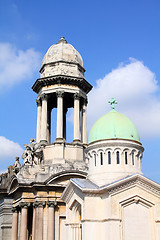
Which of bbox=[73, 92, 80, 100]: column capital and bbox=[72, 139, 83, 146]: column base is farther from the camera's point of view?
bbox=[73, 92, 80, 100]: column capital

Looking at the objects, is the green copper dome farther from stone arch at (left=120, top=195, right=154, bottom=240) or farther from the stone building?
stone arch at (left=120, top=195, right=154, bottom=240)

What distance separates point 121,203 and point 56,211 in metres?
13.4

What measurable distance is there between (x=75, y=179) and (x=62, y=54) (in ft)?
67.3

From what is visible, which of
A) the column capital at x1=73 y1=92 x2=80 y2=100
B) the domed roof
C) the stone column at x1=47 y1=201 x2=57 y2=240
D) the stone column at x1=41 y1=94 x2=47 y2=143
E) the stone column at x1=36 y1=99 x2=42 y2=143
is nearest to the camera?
the stone column at x1=47 y1=201 x2=57 y2=240


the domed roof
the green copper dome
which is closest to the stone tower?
the domed roof

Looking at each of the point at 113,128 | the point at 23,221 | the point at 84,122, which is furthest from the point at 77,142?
the point at 113,128

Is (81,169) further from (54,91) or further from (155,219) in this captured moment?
(155,219)

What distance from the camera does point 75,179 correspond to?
25578 mm

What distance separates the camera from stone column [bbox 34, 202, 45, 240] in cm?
3350

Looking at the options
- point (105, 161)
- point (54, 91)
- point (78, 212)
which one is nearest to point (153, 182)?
point (105, 161)

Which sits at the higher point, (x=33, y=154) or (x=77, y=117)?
(x=77, y=117)

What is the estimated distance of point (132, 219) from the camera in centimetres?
2283

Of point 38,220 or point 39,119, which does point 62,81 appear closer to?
point 39,119

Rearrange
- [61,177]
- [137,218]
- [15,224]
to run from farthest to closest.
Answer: [15,224] < [61,177] < [137,218]
